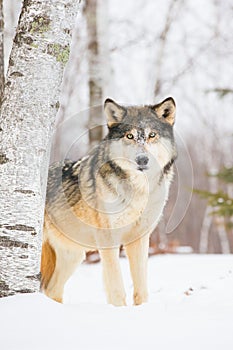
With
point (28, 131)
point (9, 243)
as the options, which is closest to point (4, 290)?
point (9, 243)

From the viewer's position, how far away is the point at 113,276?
3961 millimetres

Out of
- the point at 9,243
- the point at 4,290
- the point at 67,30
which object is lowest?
the point at 4,290

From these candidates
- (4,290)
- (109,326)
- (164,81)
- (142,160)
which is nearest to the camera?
(109,326)

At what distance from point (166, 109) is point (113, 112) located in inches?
17.3

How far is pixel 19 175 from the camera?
2.86 meters

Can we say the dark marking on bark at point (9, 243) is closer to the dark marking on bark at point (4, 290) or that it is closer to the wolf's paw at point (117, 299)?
the dark marking on bark at point (4, 290)

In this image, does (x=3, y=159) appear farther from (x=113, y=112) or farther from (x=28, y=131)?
(x=113, y=112)

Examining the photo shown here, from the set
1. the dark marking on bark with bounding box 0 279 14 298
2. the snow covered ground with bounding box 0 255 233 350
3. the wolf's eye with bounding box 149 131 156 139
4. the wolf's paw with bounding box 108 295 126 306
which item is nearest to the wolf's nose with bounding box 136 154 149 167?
the wolf's eye with bounding box 149 131 156 139

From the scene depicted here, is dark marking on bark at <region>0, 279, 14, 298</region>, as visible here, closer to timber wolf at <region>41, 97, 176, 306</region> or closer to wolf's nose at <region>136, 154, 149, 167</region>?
timber wolf at <region>41, 97, 176, 306</region>

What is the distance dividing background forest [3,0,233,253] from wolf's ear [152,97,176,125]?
28 cm

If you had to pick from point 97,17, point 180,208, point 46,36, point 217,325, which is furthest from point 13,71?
point 97,17

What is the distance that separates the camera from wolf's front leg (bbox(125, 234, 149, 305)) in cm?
407

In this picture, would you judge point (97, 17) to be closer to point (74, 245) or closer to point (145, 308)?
point (74, 245)

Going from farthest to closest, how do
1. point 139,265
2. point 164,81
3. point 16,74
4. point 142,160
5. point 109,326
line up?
point 164,81 < point 139,265 < point 142,160 < point 16,74 < point 109,326
